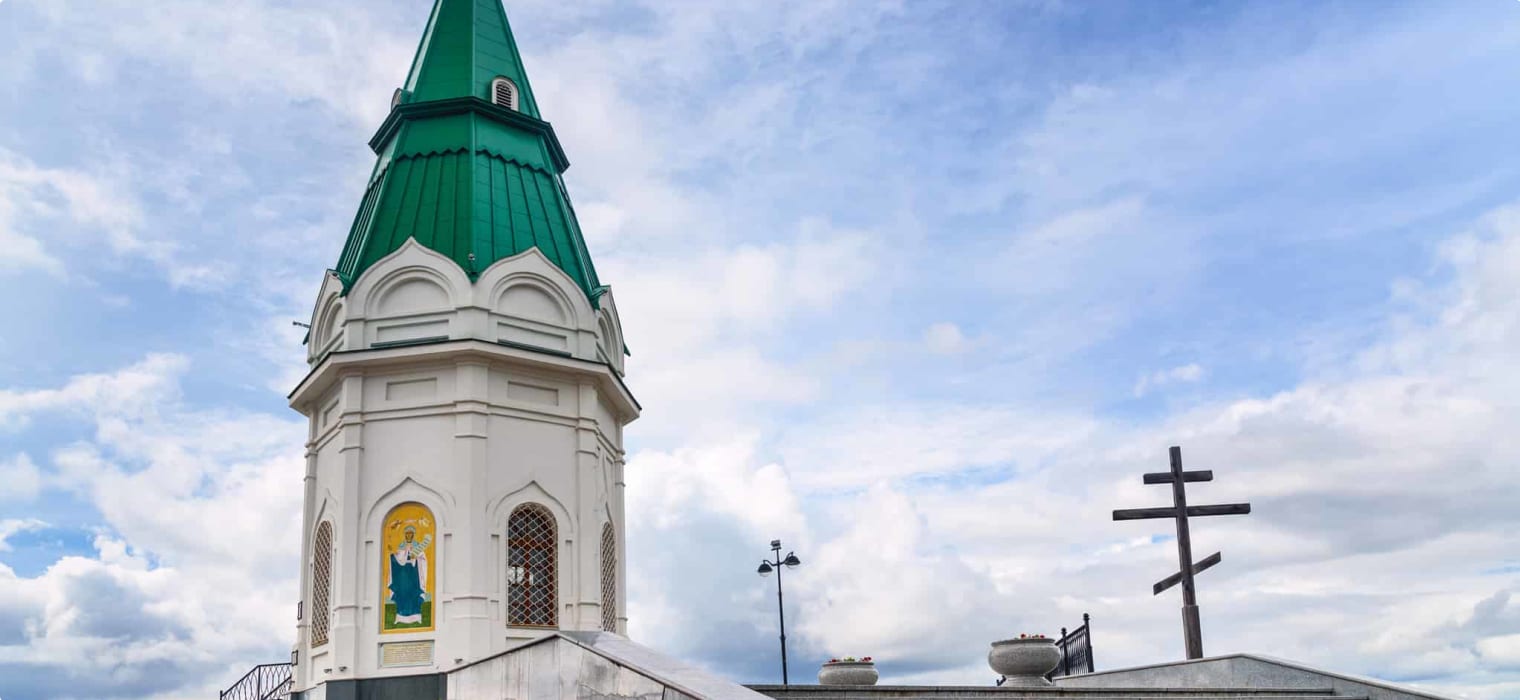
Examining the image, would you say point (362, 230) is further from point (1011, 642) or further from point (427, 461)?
point (1011, 642)

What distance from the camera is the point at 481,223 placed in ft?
69.5

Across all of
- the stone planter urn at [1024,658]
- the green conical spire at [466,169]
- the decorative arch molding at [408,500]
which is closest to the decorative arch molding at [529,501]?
the decorative arch molding at [408,500]

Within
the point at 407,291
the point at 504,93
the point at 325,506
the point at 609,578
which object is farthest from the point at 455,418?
the point at 504,93

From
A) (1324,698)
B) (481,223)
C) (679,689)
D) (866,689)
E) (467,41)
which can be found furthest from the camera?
(467,41)

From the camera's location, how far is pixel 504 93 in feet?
75.7

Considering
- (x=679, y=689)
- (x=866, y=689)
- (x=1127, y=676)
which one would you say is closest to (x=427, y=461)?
(x=866, y=689)

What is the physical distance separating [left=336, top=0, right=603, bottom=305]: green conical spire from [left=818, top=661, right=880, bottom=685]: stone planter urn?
22.9 ft

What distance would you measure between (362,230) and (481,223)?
7.53 ft

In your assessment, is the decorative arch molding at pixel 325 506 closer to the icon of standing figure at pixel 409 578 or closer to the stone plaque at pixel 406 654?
the icon of standing figure at pixel 409 578

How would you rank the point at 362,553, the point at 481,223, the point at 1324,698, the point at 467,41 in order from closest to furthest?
the point at 1324,698, the point at 362,553, the point at 481,223, the point at 467,41

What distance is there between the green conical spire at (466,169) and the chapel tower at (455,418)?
4 cm

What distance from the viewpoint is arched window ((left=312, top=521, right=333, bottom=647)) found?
19.9 m

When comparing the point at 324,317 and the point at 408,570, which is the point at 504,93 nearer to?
the point at 324,317

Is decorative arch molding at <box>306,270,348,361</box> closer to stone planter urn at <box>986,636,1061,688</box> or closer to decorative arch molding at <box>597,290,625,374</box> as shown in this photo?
decorative arch molding at <box>597,290,625,374</box>
